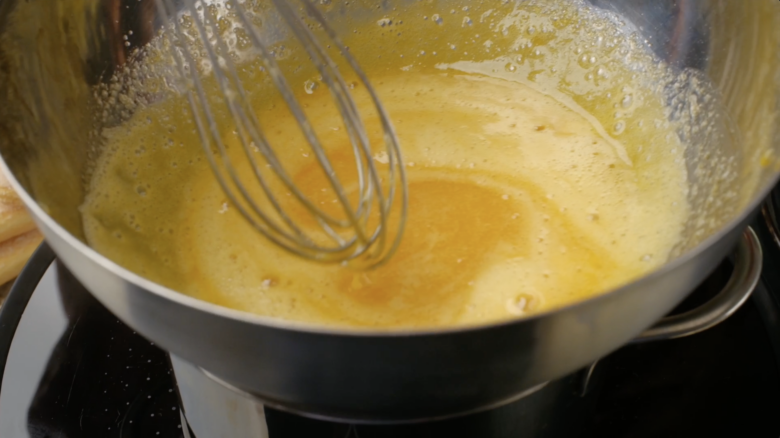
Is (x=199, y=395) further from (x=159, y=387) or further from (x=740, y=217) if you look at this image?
(x=740, y=217)

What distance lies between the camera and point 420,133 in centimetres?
82

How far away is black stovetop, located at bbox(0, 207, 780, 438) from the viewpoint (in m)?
0.60

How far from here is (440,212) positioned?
2.36 ft

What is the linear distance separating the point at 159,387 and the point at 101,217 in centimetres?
16

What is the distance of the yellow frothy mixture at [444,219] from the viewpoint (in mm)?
632

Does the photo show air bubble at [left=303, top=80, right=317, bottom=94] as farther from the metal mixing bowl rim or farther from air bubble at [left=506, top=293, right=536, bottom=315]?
the metal mixing bowl rim

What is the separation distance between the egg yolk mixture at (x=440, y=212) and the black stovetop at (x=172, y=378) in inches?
3.3

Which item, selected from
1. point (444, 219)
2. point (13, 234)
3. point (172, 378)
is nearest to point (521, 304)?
point (444, 219)

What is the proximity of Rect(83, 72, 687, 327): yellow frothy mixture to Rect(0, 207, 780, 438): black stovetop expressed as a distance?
85mm

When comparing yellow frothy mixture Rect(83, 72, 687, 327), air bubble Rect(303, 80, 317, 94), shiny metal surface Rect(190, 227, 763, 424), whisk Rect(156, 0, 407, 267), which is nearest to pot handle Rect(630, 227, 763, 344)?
shiny metal surface Rect(190, 227, 763, 424)

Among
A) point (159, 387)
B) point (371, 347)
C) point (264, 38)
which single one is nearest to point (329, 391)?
point (371, 347)

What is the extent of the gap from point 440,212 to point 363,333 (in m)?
0.41

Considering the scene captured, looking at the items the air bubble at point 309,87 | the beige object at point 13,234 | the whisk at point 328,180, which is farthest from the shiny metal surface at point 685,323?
the air bubble at point 309,87

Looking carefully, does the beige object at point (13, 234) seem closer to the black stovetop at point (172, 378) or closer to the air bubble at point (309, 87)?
the black stovetop at point (172, 378)
